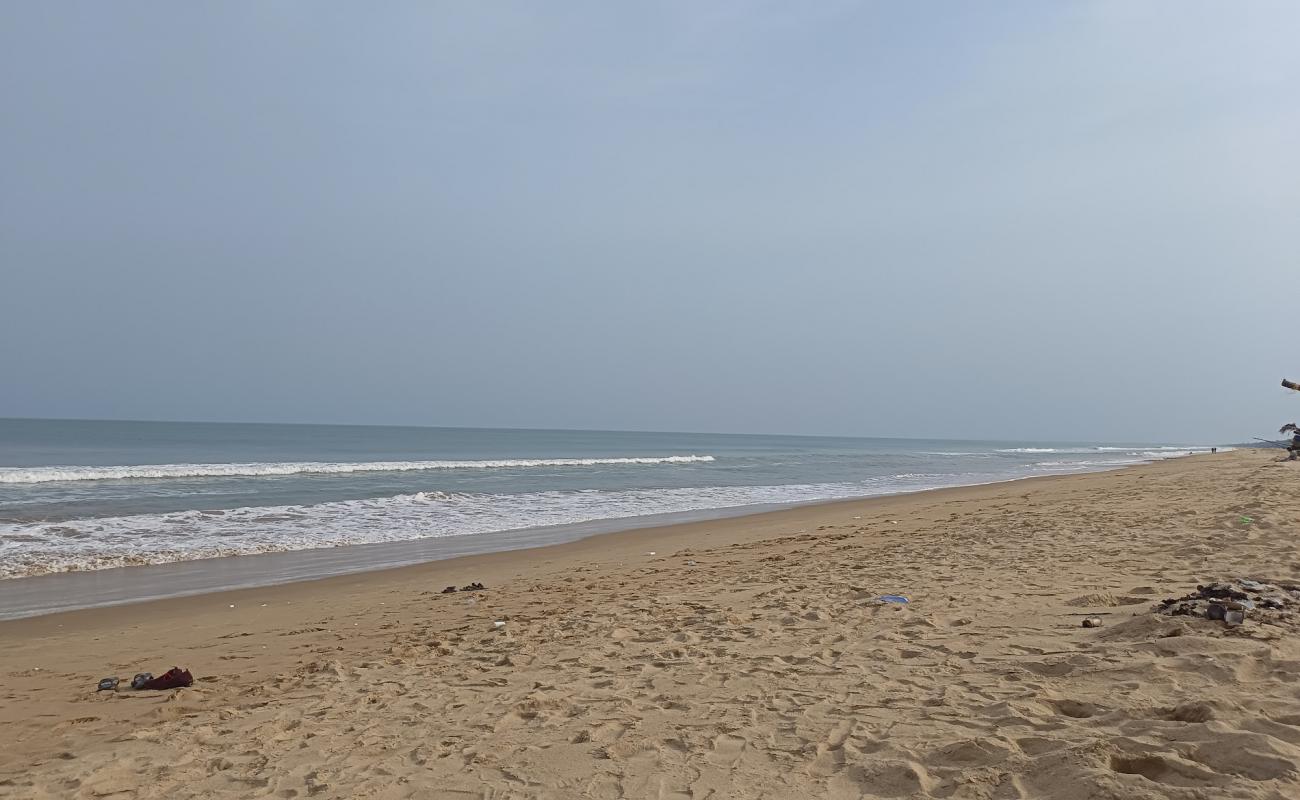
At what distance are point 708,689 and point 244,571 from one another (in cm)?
907

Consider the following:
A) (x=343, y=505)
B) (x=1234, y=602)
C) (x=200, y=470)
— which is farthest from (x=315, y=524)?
(x=200, y=470)

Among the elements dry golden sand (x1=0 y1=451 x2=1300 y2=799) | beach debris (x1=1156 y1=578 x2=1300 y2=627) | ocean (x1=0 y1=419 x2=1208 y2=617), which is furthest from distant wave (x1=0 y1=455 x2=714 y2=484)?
beach debris (x1=1156 y1=578 x2=1300 y2=627)

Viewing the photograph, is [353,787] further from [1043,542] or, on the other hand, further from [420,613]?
[1043,542]

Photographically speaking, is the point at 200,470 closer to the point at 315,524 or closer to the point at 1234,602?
the point at 315,524

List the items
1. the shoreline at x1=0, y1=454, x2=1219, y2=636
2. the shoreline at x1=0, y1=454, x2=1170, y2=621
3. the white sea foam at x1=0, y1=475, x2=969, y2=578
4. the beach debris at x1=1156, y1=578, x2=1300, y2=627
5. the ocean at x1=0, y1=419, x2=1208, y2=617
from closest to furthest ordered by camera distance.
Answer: the beach debris at x1=1156, y1=578, x2=1300, y2=627
the shoreline at x1=0, y1=454, x2=1219, y2=636
the shoreline at x1=0, y1=454, x2=1170, y2=621
the white sea foam at x1=0, y1=475, x2=969, y2=578
the ocean at x1=0, y1=419, x2=1208, y2=617

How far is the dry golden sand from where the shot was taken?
11.3 ft

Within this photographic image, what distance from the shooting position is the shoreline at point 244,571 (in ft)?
30.9

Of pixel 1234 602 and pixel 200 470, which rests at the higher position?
pixel 1234 602

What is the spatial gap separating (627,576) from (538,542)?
4.80 meters

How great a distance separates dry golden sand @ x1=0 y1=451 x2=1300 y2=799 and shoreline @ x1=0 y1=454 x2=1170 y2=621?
92cm

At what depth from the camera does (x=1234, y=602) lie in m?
4.99

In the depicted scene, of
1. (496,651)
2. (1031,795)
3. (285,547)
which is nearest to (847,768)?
(1031,795)

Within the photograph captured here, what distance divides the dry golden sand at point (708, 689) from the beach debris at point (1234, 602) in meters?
0.15

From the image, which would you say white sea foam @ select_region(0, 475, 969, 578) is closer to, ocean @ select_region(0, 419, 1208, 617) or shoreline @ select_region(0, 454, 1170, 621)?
ocean @ select_region(0, 419, 1208, 617)
